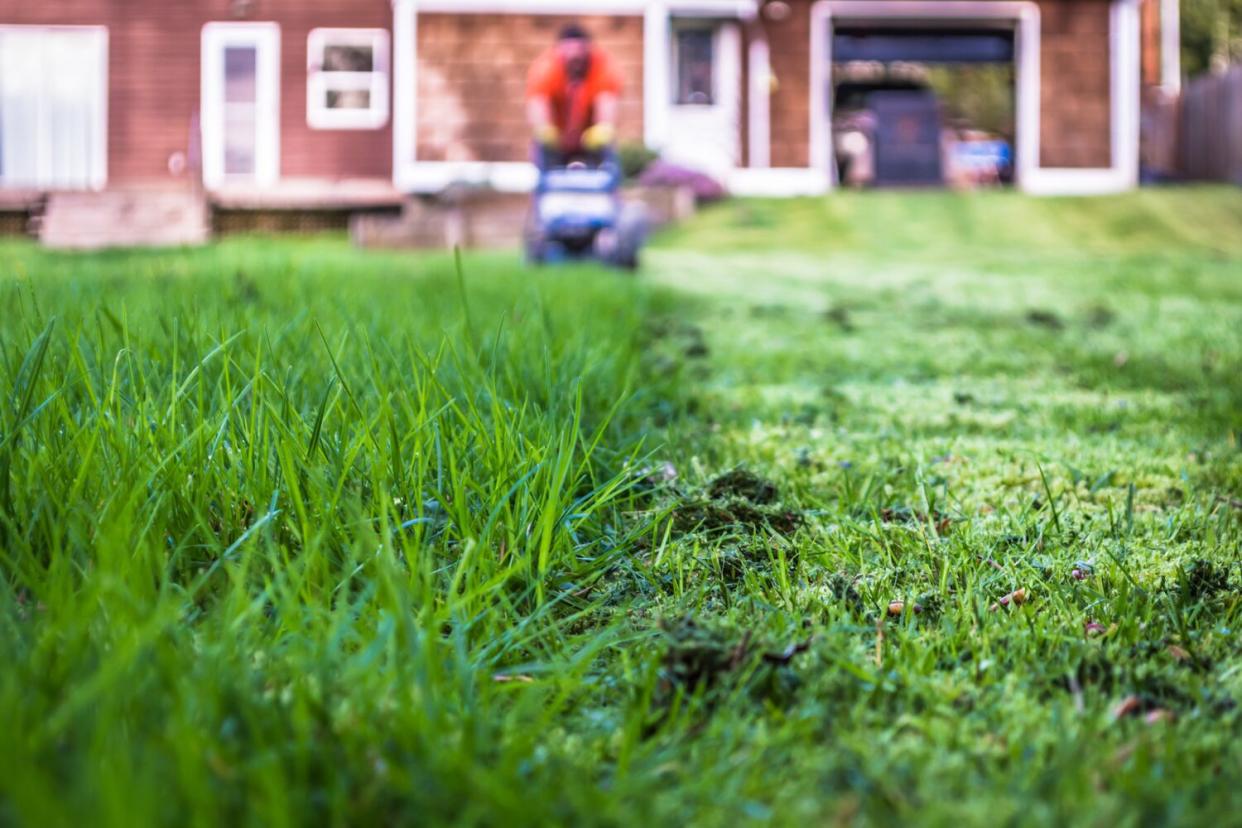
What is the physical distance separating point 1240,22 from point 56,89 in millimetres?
37651

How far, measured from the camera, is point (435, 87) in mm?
18484

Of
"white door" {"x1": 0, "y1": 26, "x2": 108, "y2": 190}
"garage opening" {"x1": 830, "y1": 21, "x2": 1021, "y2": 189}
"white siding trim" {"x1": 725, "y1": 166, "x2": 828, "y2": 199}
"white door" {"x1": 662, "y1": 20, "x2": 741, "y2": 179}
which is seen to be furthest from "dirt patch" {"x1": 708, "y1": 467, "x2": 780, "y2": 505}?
"garage opening" {"x1": 830, "y1": 21, "x2": 1021, "y2": 189}

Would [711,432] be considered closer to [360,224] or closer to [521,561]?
[521,561]

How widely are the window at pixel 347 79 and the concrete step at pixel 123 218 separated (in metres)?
4.47

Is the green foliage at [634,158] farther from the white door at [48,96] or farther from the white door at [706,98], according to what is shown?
the white door at [48,96]

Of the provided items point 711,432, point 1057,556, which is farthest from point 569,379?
point 1057,556

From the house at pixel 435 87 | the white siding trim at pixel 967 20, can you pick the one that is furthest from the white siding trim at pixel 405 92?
the white siding trim at pixel 967 20

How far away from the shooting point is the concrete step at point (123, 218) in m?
14.0

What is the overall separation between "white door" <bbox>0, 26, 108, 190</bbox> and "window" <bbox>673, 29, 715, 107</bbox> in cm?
854

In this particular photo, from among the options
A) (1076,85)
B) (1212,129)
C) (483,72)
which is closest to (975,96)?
(1212,129)

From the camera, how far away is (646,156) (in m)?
16.8

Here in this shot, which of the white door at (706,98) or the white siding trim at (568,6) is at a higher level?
the white siding trim at (568,6)

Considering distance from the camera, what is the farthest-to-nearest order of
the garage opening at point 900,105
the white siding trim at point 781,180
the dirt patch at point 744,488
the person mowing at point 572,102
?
the garage opening at point 900,105
the white siding trim at point 781,180
the person mowing at point 572,102
the dirt patch at point 744,488

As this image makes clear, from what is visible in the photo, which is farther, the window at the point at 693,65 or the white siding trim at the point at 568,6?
the window at the point at 693,65
